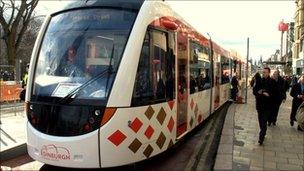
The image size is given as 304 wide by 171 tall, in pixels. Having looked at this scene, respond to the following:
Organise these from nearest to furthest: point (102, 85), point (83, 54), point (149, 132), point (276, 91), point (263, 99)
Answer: point (102, 85) < point (83, 54) < point (149, 132) < point (263, 99) < point (276, 91)

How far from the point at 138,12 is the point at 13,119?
8311 mm

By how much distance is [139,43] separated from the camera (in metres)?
7.50

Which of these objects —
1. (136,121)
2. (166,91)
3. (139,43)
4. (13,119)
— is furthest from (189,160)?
(13,119)

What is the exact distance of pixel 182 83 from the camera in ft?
31.4

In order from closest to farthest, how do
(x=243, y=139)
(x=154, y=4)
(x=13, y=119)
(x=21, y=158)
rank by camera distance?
(x=154, y=4) < (x=21, y=158) < (x=243, y=139) < (x=13, y=119)

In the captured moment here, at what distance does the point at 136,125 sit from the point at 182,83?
2.44m

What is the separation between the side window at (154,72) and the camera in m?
7.58

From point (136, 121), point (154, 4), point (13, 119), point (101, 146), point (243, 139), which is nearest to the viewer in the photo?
point (101, 146)

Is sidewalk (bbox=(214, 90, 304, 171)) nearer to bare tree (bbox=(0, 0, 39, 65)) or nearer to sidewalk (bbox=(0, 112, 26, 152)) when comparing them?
sidewalk (bbox=(0, 112, 26, 152))

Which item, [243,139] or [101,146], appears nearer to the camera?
[101,146]

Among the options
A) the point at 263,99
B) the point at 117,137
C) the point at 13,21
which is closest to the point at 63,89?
the point at 117,137

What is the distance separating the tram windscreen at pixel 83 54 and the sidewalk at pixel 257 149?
2531 millimetres

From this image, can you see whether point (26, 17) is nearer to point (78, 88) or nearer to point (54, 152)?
point (78, 88)

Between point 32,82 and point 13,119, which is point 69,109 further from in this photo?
point 13,119
